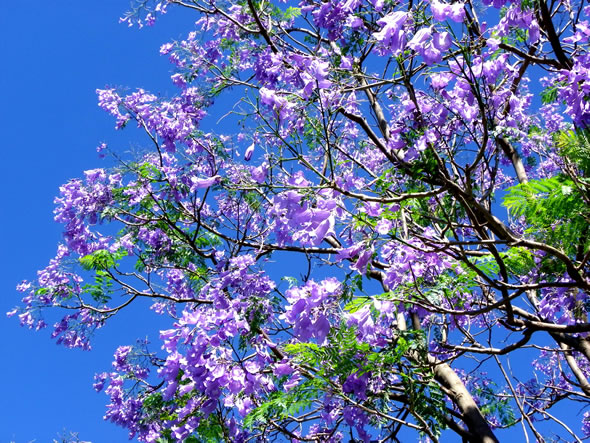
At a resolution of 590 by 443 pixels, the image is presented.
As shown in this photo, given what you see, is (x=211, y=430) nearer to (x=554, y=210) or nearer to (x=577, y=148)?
(x=554, y=210)

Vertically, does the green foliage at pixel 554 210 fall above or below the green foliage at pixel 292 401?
above

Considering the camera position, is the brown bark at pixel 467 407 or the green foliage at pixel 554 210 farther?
the brown bark at pixel 467 407

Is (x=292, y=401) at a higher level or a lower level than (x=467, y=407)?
lower

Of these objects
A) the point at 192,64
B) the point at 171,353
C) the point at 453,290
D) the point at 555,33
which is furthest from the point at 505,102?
the point at 192,64

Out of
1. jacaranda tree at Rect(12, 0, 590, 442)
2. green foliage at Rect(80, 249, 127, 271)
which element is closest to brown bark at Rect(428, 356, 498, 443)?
jacaranda tree at Rect(12, 0, 590, 442)

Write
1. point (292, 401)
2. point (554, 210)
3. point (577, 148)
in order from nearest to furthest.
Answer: point (577, 148), point (554, 210), point (292, 401)

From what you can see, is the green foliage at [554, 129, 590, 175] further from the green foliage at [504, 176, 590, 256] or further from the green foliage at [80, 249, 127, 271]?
the green foliage at [80, 249, 127, 271]

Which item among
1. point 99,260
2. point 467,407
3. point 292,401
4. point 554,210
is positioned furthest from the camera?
point 99,260

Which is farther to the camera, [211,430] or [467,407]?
[467,407]

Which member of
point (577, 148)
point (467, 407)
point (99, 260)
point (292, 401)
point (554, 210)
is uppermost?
point (99, 260)

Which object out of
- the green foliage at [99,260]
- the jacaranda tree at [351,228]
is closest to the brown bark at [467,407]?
the jacaranda tree at [351,228]

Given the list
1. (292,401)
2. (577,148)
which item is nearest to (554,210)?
(577,148)

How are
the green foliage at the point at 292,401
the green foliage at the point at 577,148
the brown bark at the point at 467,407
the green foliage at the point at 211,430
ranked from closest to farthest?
1. the green foliage at the point at 577,148
2. the green foliage at the point at 292,401
3. the green foliage at the point at 211,430
4. the brown bark at the point at 467,407

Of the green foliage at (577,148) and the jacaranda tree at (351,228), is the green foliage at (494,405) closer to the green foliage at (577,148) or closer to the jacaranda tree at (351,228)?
the jacaranda tree at (351,228)
